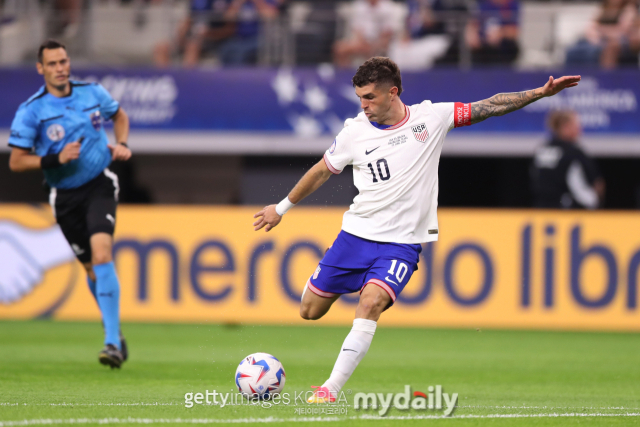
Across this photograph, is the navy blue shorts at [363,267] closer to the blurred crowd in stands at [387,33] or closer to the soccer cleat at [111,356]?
the soccer cleat at [111,356]

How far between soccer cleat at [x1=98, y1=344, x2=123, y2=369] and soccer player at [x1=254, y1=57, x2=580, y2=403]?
218 centimetres

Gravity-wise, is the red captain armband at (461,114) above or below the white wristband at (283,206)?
above

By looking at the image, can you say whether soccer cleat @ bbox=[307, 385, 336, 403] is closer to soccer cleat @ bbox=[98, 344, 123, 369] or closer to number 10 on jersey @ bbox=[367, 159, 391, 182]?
number 10 on jersey @ bbox=[367, 159, 391, 182]

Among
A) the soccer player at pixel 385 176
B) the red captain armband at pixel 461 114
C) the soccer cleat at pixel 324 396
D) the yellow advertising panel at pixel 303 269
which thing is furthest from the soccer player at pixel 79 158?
the yellow advertising panel at pixel 303 269

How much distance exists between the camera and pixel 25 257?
12.6m

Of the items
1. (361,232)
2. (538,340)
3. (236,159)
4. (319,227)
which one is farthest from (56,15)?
(361,232)

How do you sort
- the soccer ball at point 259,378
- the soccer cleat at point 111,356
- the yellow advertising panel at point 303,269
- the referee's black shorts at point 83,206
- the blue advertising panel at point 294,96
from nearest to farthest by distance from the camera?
1. the soccer ball at point 259,378
2. the soccer cleat at point 111,356
3. the referee's black shorts at point 83,206
4. the yellow advertising panel at point 303,269
5. the blue advertising panel at point 294,96

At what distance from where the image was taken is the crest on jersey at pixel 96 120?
26.7ft

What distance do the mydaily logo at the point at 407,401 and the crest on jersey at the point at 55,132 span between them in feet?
11.4

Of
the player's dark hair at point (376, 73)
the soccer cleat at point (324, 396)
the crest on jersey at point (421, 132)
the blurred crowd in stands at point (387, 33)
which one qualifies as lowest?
the soccer cleat at point (324, 396)

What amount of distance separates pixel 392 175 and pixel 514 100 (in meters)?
0.93

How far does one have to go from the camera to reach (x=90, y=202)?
8062mm

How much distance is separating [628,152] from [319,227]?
5660mm

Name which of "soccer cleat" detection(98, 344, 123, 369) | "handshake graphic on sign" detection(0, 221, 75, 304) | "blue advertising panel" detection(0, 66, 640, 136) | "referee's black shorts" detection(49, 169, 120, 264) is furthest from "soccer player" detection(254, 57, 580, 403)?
"blue advertising panel" detection(0, 66, 640, 136)
